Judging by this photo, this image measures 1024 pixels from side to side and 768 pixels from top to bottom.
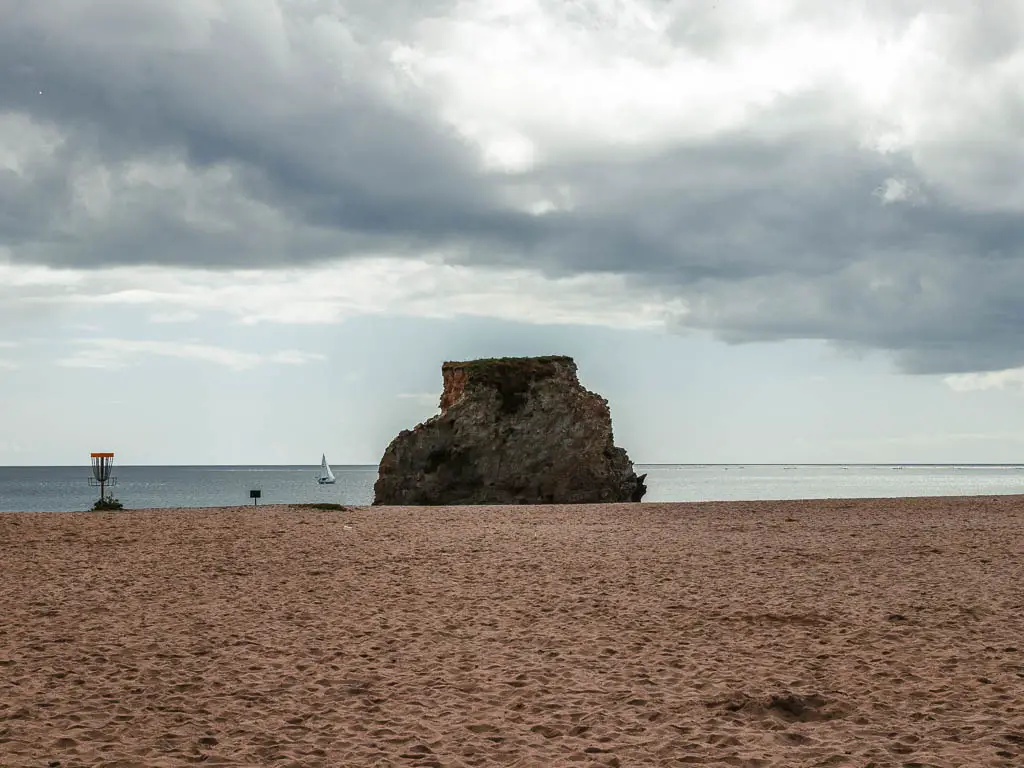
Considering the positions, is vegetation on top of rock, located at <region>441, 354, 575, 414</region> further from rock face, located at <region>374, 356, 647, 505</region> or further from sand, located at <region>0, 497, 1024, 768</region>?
sand, located at <region>0, 497, 1024, 768</region>

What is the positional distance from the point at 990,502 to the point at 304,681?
29508 millimetres

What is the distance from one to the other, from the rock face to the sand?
2514 cm

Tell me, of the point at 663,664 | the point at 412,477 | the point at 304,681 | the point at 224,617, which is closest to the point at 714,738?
the point at 663,664

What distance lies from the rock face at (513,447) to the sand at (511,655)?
2514 cm

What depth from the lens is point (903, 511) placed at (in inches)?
1091

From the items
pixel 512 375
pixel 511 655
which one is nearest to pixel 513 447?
pixel 512 375

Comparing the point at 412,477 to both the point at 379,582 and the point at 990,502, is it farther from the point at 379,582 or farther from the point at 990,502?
the point at 379,582

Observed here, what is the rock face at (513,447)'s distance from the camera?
142 feet

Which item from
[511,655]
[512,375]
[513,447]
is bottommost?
[511,655]

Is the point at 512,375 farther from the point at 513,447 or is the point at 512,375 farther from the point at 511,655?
the point at 511,655

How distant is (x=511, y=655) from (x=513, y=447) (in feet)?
113

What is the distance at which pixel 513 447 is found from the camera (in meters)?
43.7

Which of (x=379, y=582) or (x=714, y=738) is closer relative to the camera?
(x=714, y=738)

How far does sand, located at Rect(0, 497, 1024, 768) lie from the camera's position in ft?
21.5
